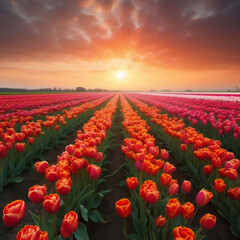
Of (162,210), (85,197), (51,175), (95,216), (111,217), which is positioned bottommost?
(111,217)

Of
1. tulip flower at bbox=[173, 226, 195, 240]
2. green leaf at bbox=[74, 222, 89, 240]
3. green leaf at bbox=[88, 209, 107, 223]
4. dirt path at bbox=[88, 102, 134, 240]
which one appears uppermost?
tulip flower at bbox=[173, 226, 195, 240]

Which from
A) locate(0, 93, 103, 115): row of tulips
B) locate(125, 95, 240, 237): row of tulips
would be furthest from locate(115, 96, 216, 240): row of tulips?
locate(0, 93, 103, 115): row of tulips

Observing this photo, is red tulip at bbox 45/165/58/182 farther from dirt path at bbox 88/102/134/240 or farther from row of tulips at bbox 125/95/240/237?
row of tulips at bbox 125/95/240/237

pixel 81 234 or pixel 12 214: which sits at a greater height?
pixel 12 214

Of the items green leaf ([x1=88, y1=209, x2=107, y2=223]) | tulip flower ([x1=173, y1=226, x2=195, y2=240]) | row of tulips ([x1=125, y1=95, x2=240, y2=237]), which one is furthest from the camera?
green leaf ([x1=88, y1=209, x2=107, y2=223])

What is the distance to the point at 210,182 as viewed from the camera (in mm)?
3344

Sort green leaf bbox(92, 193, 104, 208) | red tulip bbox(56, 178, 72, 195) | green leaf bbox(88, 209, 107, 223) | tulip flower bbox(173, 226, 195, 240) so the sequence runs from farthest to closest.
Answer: green leaf bbox(92, 193, 104, 208)
green leaf bbox(88, 209, 107, 223)
red tulip bbox(56, 178, 72, 195)
tulip flower bbox(173, 226, 195, 240)

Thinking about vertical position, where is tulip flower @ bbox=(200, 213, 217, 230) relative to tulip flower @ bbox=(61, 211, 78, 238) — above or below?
below

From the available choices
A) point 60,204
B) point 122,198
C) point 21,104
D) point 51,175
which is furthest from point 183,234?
point 21,104

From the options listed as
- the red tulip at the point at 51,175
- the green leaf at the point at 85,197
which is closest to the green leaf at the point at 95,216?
the green leaf at the point at 85,197

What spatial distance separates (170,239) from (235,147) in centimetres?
466

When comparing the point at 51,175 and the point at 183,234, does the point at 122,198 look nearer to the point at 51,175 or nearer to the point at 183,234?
the point at 51,175

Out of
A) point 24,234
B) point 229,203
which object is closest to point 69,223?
point 24,234

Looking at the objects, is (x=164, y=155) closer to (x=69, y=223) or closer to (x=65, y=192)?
(x=65, y=192)
